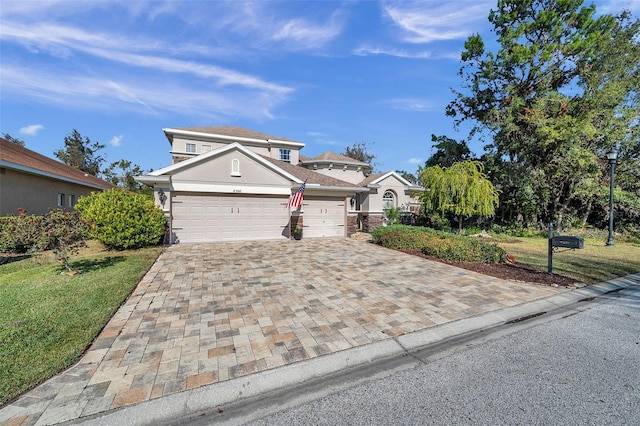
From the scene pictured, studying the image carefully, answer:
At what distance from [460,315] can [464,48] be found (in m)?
20.5

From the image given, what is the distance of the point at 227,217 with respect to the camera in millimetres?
11836

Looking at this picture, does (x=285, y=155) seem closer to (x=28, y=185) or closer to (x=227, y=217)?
(x=227, y=217)

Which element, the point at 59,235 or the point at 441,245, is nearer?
the point at 59,235

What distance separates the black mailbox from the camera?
19.2ft

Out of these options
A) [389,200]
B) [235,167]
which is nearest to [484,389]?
[235,167]

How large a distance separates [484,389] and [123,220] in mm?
10747

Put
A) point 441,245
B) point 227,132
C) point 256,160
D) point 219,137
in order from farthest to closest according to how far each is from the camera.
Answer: point 227,132, point 219,137, point 256,160, point 441,245

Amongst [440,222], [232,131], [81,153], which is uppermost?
[81,153]

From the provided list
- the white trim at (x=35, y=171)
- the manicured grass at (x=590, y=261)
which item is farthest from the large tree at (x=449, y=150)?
the white trim at (x=35, y=171)

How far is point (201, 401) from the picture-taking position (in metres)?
2.40

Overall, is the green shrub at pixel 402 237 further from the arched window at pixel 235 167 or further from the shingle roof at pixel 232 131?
the shingle roof at pixel 232 131

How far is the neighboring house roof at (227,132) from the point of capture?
57.6 feet

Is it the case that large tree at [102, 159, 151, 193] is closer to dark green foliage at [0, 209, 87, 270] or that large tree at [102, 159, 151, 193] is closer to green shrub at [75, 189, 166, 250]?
green shrub at [75, 189, 166, 250]

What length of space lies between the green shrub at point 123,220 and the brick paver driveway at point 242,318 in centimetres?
235
